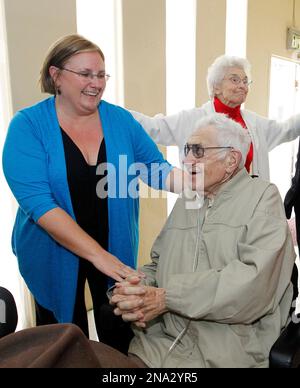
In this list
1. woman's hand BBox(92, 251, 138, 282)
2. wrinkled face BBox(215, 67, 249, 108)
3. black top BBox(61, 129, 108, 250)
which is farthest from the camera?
wrinkled face BBox(215, 67, 249, 108)

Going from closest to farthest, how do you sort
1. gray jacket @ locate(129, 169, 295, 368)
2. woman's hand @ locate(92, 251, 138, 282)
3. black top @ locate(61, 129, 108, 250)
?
1. gray jacket @ locate(129, 169, 295, 368)
2. woman's hand @ locate(92, 251, 138, 282)
3. black top @ locate(61, 129, 108, 250)

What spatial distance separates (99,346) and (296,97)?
5.01 m

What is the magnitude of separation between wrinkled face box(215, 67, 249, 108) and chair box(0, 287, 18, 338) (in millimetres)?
1640

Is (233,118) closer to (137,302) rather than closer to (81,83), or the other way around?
(81,83)

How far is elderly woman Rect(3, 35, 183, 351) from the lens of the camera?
136 centimetres

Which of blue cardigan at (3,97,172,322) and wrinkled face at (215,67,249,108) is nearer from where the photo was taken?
blue cardigan at (3,97,172,322)

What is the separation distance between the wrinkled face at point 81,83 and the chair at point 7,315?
2.44 feet

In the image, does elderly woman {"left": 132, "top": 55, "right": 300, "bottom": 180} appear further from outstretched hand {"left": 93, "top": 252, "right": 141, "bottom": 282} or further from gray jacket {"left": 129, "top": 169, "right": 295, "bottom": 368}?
outstretched hand {"left": 93, "top": 252, "right": 141, "bottom": 282}

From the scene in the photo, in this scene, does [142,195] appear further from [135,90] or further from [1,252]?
[1,252]

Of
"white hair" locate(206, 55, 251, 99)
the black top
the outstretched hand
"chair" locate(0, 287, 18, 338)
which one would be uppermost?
"white hair" locate(206, 55, 251, 99)

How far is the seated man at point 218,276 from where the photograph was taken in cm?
117

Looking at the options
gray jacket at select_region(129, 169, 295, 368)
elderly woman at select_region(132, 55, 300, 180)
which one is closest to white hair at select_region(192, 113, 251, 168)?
gray jacket at select_region(129, 169, 295, 368)

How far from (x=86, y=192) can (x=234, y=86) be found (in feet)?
4.02
